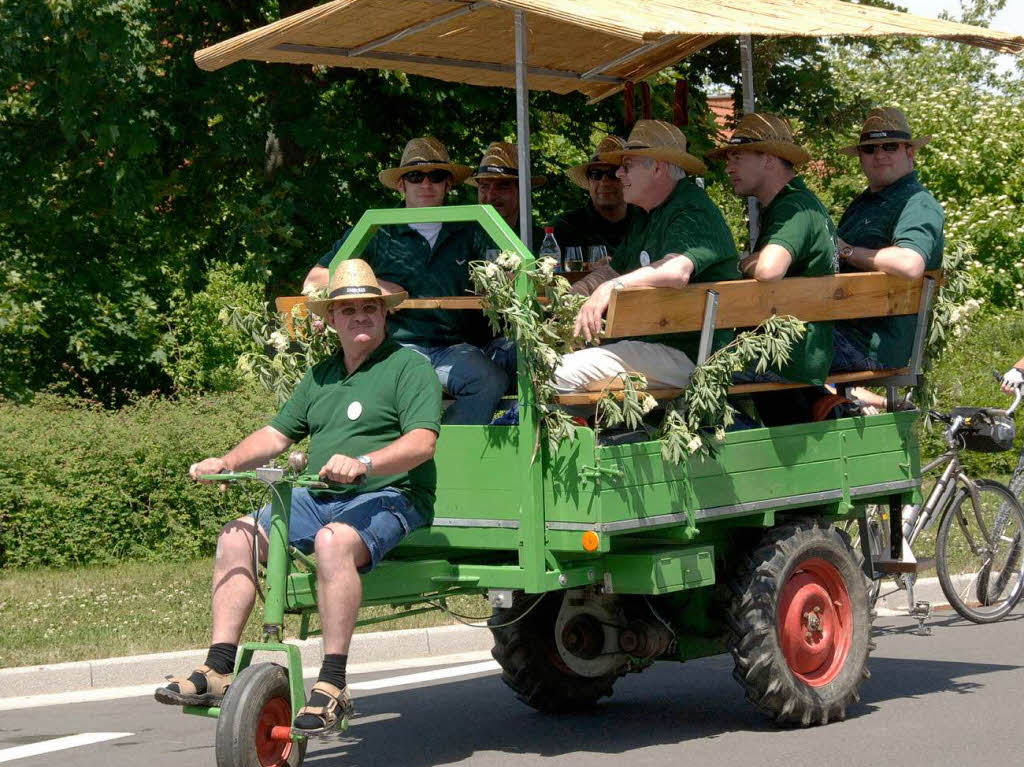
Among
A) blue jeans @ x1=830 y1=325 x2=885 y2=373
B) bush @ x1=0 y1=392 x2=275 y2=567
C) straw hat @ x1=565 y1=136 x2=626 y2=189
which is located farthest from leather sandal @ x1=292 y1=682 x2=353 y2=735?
bush @ x1=0 y1=392 x2=275 y2=567

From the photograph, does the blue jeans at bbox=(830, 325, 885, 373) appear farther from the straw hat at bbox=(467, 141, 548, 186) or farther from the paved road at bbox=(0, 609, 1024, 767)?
the straw hat at bbox=(467, 141, 548, 186)

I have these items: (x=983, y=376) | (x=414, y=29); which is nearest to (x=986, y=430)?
(x=414, y=29)

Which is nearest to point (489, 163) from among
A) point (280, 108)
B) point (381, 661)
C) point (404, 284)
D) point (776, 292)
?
point (404, 284)

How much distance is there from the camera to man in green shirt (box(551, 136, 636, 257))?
27.5 ft

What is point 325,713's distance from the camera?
5539 mm

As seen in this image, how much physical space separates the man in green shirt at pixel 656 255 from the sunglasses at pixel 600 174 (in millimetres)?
850

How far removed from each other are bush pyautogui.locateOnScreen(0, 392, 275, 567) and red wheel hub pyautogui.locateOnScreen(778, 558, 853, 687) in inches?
287

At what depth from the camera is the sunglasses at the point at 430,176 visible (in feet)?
25.0

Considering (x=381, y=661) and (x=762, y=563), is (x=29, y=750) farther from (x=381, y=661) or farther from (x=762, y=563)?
(x=762, y=563)

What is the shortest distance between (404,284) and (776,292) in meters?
1.64

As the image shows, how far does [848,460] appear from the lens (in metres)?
7.28

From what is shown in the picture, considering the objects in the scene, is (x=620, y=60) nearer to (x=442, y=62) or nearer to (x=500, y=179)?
(x=442, y=62)

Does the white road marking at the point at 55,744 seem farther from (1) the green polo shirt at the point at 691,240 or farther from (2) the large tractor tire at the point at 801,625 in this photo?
(1) the green polo shirt at the point at 691,240

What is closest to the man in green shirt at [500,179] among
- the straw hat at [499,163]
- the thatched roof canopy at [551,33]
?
the straw hat at [499,163]
